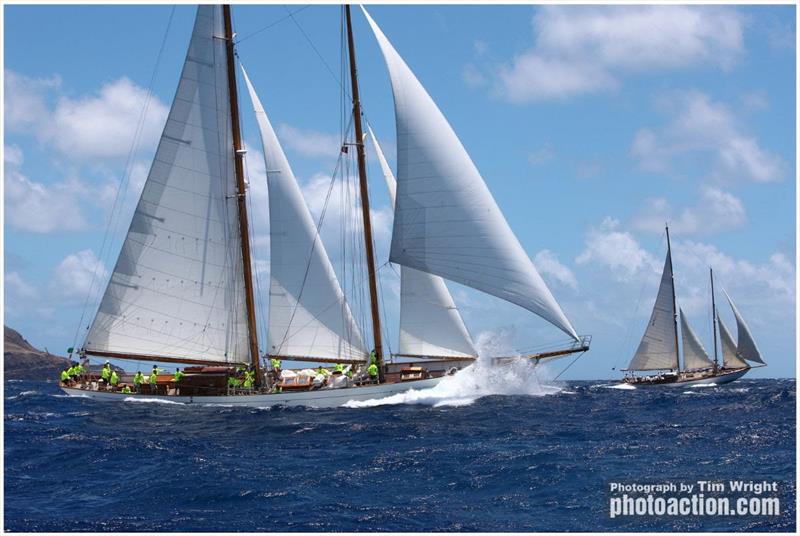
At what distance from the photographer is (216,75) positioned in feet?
131

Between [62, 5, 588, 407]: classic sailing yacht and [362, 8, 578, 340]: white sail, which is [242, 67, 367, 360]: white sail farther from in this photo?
[362, 8, 578, 340]: white sail

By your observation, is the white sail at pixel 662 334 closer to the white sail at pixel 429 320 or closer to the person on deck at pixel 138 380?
the white sail at pixel 429 320

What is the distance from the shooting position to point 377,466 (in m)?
22.6

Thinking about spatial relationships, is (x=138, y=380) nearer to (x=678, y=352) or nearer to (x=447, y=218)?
(x=447, y=218)

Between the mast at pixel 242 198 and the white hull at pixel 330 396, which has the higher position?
the mast at pixel 242 198

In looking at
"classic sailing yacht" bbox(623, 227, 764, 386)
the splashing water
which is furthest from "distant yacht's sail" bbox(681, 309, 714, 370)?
the splashing water

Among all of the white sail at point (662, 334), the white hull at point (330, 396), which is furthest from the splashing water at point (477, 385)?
the white sail at point (662, 334)

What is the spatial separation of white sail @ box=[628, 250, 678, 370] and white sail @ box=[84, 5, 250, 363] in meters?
42.5

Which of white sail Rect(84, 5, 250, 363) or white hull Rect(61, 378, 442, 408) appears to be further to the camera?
white sail Rect(84, 5, 250, 363)

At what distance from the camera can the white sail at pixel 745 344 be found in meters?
72.5

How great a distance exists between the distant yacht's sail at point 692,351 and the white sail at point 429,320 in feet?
123

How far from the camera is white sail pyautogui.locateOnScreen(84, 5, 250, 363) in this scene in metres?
39.1

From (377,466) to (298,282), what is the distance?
18514 mm

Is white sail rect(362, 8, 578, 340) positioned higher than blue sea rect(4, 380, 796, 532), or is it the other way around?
white sail rect(362, 8, 578, 340)
